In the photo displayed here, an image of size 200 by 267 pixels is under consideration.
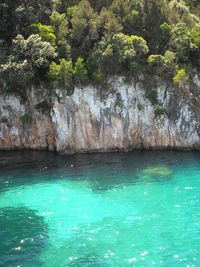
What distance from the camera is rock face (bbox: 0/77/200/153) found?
104 ft

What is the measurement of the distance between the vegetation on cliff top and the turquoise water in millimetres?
9069

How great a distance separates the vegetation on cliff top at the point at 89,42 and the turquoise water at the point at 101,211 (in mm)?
9069

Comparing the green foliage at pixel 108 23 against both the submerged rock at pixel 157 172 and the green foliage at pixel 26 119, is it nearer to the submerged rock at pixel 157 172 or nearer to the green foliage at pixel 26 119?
the green foliage at pixel 26 119

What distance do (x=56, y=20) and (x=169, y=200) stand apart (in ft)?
79.5

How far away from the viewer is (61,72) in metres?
30.5

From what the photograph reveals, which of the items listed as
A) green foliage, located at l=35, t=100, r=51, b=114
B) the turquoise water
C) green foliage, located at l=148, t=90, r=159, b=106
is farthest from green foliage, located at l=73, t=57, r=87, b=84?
the turquoise water

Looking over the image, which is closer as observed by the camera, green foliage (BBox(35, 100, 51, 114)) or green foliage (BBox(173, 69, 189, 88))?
green foliage (BBox(173, 69, 189, 88))

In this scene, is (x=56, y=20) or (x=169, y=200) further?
(x=56, y=20)

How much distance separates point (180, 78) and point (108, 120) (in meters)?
9.23

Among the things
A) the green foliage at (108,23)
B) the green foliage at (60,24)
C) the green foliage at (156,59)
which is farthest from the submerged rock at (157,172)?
the green foliage at (60,24)

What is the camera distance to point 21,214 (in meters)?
20.3

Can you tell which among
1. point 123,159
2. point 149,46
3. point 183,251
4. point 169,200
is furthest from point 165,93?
point 183,251

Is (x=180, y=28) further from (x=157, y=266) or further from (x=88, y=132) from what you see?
(x=157, y=266)

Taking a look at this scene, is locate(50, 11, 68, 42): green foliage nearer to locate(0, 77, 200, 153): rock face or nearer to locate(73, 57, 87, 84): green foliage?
locate(73, 57, 87, 84): green foliage
